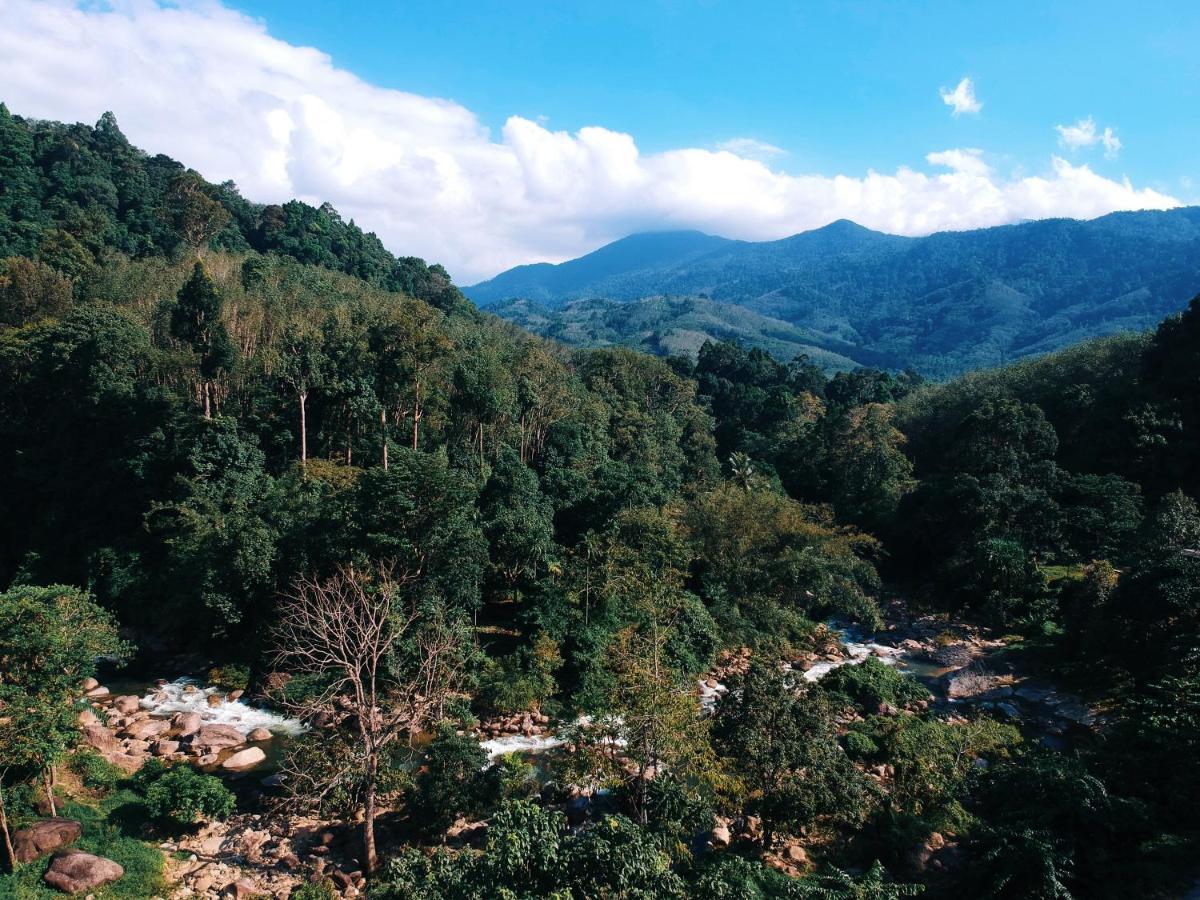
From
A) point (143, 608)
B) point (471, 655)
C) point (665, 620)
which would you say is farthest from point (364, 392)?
point (665, 620)

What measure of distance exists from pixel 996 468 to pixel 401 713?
34619 mm

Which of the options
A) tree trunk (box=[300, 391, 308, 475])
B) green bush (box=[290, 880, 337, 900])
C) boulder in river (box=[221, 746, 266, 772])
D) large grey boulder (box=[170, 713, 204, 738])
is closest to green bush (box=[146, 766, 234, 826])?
boulder in river (box=[221, 746, 266, 772])

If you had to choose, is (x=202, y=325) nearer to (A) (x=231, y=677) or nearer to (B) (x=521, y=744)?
(A) (x=231, y=677)

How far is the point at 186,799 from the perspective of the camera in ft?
54.3

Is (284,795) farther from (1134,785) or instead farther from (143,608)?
(1134,785)

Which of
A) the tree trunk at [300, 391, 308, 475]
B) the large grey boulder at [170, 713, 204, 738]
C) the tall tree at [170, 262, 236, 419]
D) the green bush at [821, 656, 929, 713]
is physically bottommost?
the green bush at [821, 656, 929, 713]

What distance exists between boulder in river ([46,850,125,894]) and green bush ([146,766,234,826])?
1880 millimetres

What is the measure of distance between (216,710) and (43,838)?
8.93 m

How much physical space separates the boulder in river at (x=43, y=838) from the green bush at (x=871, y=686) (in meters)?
22.1

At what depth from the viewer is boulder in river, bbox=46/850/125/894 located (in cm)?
1405

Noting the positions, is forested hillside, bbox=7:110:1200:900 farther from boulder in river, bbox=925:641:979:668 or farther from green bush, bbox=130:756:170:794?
green bush, bbox=130:756:170:794

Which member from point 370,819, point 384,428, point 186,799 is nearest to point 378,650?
point 370,819

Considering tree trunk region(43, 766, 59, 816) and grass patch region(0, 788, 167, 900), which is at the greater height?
tree trunk region(43, 766, 59, 816)

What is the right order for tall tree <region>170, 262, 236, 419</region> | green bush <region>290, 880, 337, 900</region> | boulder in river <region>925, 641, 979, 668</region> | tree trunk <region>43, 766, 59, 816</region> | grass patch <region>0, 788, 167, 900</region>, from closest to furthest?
grass patch <region>0, 788, 167, 900</region> < green bush <region>290, 880, 337, 900</region> < tree trunk <region>43, 766, 59, 816</region> < boulder in river <region>925, 641, 979, 668</region> < tall tree <region>170, 262, 236, 419</region>
